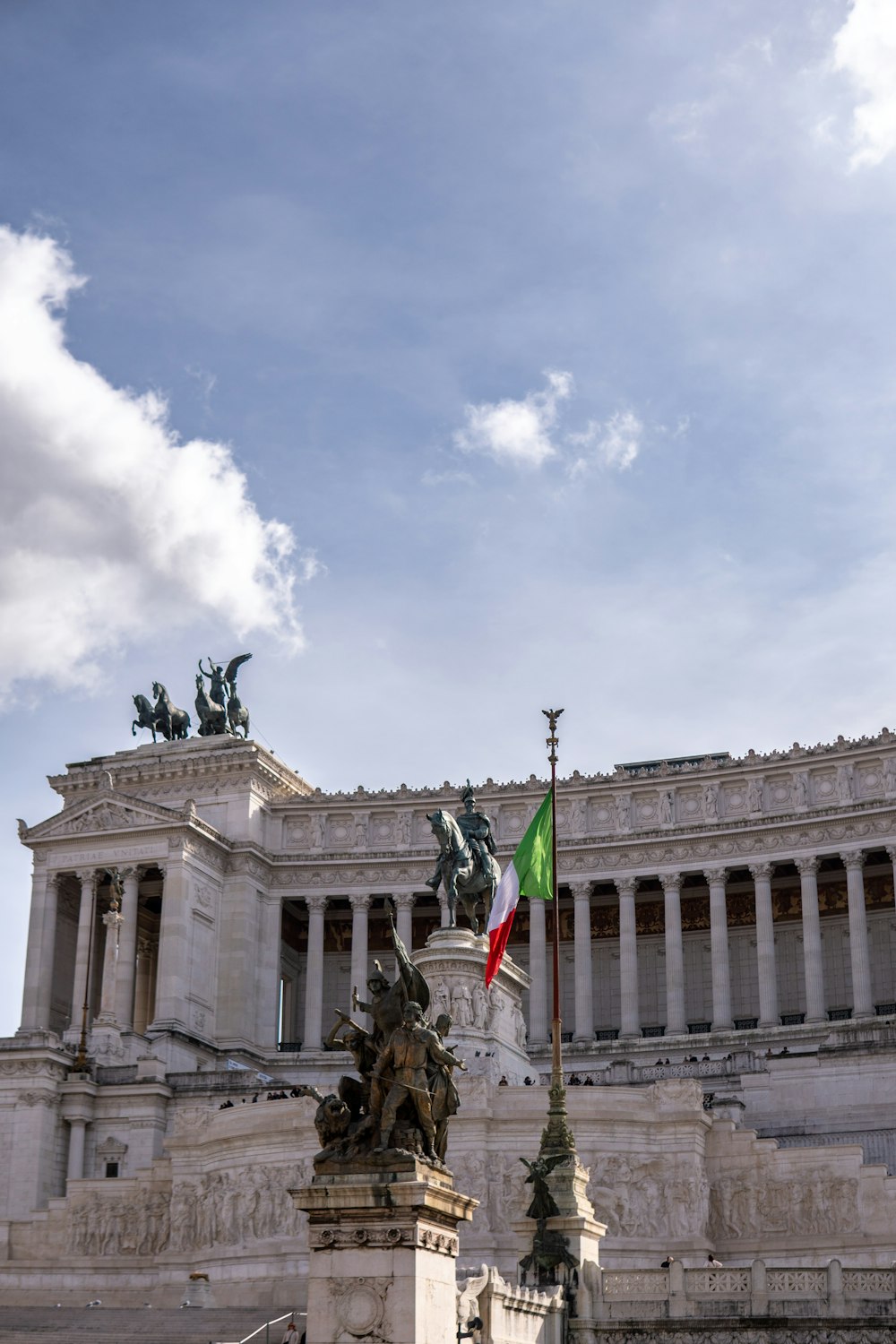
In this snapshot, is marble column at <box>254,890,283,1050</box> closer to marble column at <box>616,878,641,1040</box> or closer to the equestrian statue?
marble column at <box>616,878,641,1040</box>

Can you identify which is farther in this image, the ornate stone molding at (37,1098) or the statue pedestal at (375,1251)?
the ornate stone molding at (37,1098)

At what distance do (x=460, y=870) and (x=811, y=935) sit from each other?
76.3ft

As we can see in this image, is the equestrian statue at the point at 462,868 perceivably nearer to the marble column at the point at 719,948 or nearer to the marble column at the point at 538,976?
the marble column at the point at 538,976

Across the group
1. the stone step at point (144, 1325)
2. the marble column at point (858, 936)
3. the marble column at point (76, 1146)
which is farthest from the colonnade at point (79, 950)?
the stone step at point (144, 1325)

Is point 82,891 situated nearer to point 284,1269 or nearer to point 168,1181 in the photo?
point 168,1181

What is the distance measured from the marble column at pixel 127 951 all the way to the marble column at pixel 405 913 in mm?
11828

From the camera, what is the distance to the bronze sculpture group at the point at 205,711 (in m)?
83.7

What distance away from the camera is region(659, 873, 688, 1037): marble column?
73500 mm

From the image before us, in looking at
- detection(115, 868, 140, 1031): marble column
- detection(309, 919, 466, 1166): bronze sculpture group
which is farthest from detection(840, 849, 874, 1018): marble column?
detection(309, 919, 466, 1166): bronze sculpture group

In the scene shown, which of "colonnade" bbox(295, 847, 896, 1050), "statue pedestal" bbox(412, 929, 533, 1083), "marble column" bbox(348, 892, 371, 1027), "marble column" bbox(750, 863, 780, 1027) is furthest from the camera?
"marble column" bbox(348, 892, 371, 1027)

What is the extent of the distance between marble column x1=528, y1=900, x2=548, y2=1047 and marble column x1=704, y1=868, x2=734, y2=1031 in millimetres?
7207

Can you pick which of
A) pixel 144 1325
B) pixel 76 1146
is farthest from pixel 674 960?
pixel 144 1325

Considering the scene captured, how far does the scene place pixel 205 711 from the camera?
8362cm

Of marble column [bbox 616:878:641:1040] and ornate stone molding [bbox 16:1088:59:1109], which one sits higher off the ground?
marble column [bbox 616:878:641:1040]
